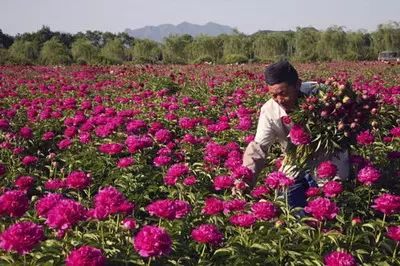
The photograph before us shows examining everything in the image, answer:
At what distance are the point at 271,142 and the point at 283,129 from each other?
15cm

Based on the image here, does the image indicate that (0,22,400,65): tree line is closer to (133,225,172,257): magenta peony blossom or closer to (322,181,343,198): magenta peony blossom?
(322,181,343,198): magenta peony blossom

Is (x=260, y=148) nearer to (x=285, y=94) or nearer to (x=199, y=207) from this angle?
(x=285, y=94)

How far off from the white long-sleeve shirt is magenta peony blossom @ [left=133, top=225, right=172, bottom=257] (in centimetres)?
→ 171

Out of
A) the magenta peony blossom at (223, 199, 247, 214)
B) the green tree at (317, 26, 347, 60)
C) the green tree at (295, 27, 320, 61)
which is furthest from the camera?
the green tree at (295, 27, 320, 61)

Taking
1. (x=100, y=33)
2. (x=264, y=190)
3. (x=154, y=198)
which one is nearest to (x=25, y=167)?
(x=154, y=198)

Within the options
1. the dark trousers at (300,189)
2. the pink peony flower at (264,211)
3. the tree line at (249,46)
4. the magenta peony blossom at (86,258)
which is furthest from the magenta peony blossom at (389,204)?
the tree line at (249,46)

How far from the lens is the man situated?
394cm

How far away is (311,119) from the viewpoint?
13.0 ft

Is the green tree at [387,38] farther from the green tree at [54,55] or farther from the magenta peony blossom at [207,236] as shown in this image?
the magenta peony blossom at [207,236]

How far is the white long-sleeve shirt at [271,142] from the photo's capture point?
397 cm

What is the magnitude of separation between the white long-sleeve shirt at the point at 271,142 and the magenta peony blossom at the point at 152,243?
5.61 ft

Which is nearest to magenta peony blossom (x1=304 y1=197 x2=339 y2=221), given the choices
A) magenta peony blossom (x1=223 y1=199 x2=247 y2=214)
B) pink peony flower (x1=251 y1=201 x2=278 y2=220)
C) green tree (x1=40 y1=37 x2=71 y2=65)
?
pink peony flower (x1=251 y1=201 x2=278 y2=220)

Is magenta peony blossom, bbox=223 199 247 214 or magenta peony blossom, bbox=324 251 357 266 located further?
magenta peony blossom, bbox=223 199 247 214

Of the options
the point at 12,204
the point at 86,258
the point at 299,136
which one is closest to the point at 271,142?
the point at 299,136
